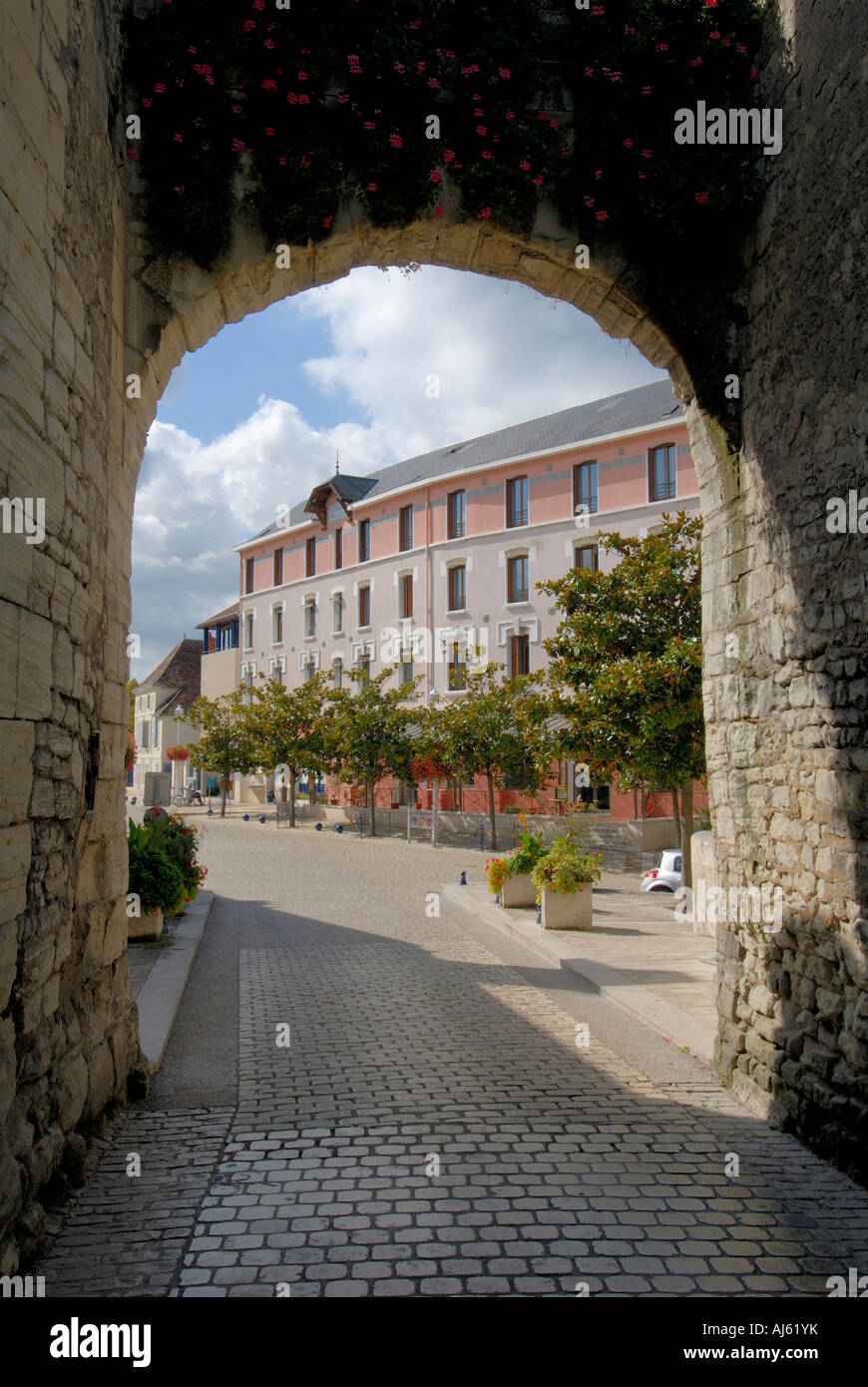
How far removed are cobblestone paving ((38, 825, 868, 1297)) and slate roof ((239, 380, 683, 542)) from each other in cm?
2500

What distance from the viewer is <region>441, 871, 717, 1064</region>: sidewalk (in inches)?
286

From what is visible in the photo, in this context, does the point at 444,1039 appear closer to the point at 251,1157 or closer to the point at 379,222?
the point at 251,1157

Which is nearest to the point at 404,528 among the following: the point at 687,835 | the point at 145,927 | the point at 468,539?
the point at 468,539

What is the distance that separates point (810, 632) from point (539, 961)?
20.1 feet

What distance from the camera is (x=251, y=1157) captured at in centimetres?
470

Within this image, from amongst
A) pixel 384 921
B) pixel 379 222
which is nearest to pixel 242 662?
pixel 384 921

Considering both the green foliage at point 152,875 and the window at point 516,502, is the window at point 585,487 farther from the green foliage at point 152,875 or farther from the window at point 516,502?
the green foliage at point 152,875

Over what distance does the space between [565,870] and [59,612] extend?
339 inches

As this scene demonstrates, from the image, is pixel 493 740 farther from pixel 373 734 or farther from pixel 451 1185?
pixel 451 1185

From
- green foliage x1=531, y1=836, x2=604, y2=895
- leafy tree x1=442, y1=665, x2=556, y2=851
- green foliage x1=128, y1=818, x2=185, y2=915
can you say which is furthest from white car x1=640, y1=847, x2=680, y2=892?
green foliage x1=128, y1=818, x2=185, y2=915

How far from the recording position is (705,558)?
641cm

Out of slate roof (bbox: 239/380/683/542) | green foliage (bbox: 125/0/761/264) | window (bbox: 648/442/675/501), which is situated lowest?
green foliage (bbox: 125/0/761/264)

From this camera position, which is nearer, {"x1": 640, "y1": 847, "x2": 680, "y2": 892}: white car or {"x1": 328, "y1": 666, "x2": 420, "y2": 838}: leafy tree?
{"x1": 640, "y1": 847, "x2": 680, "y2": 892}: white car

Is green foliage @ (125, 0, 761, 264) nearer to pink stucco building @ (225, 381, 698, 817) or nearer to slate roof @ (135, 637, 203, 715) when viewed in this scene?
pink stucco building @ (225, 381, 698, 817)
